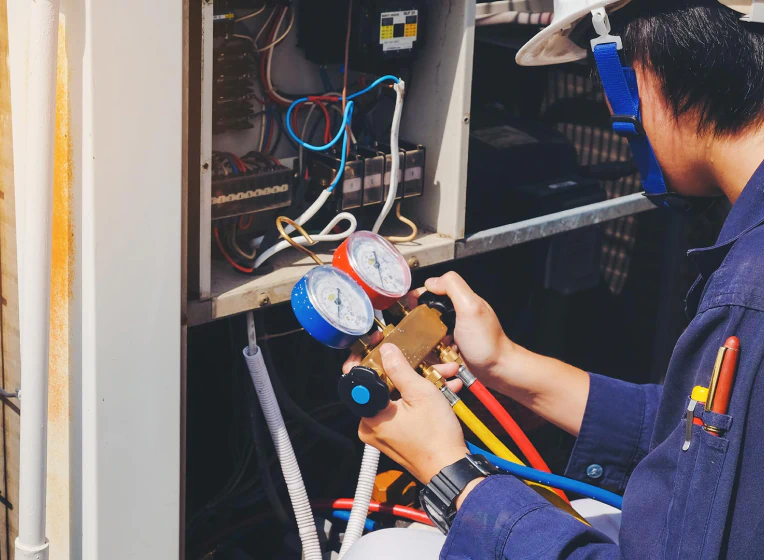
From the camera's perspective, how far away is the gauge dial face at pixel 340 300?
1.29 meters

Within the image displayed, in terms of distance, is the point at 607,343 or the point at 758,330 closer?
the point at 758,330

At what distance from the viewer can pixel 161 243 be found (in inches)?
48.9

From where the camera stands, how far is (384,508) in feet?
6.21

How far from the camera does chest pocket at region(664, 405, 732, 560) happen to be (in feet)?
3.14

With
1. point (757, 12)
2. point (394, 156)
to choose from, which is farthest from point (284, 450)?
point (757, 12)

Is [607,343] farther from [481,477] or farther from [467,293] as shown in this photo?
[481,477]

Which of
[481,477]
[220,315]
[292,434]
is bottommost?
[292,434]

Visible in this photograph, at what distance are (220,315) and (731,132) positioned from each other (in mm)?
806

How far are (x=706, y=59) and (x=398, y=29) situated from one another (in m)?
0.68

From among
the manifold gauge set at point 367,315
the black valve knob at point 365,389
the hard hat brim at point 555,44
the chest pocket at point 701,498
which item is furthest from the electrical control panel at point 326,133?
the chest pocket at point 701,498

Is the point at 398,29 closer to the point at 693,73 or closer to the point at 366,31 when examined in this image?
the point at 366,31

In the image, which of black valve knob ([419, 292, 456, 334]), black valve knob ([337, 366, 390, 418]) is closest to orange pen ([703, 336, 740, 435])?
black valve knob ([337, 366, 390, 418])

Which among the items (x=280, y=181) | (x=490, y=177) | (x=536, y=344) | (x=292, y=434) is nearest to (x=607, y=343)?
(x=536, y=344)

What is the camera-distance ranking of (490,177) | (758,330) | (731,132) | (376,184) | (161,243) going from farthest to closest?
(490,177), (376,184), (161,243), (731,132), (758,330)
